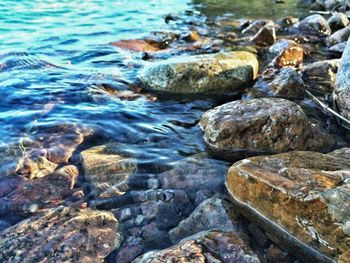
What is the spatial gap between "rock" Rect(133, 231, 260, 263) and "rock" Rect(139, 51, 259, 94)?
13.8 feet

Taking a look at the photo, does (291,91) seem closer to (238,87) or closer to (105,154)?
(238,87)

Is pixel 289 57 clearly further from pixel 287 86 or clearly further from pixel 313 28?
pixel 313 28

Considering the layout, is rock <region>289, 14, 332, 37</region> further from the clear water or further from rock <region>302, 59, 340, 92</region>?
rock <region>302, 59, 340, 92</region>

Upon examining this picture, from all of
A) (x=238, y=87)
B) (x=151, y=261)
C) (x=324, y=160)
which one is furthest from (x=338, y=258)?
(x=238, y=87)

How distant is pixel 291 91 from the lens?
7.05 meters

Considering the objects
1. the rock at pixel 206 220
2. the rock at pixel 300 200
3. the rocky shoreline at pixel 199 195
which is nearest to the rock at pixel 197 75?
the rocky shoreline at pixel 199 195

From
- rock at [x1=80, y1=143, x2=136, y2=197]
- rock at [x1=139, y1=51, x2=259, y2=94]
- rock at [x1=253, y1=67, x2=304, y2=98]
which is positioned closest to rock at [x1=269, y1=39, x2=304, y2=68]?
rock at [x1=139, y1=51, x2=259, y2=94]

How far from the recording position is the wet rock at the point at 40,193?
427 centimetres

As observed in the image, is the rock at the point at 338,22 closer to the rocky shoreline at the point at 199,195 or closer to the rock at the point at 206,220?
the rocky shoreline at the point at 199,195

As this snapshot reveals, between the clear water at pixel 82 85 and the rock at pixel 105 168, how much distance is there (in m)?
0.34

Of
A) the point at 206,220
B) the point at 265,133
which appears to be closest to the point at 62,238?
the point at 206,220

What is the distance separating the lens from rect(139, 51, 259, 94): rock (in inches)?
289

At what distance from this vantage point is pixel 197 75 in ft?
24.1

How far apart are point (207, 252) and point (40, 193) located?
7.08ft
